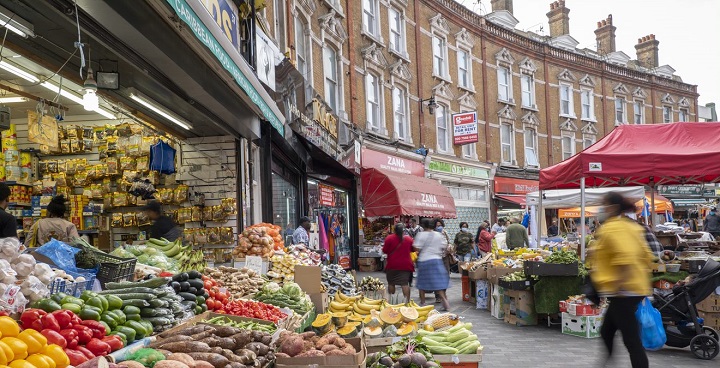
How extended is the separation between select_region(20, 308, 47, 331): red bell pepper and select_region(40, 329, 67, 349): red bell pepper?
139 millimetres

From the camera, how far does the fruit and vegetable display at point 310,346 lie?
15.7 feet

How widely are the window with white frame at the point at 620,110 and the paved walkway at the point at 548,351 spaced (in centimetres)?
Result: 3158

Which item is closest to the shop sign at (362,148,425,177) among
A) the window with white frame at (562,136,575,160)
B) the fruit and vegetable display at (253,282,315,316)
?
the fruit and vegetable display at (253,282,315,316)

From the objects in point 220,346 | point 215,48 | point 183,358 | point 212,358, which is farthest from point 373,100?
point 183,358

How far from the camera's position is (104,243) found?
36.3 ft

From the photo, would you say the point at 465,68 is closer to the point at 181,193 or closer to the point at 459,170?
the point at 459,170

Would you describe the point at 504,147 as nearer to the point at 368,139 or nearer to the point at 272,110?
the point at 368,139

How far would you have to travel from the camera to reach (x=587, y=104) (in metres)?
36.6

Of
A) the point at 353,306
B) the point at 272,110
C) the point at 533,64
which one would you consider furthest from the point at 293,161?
the point at 533,64

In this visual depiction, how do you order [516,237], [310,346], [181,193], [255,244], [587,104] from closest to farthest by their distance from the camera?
[310,346] → [255,244] → [181,193] → [516,237] → [587,104]

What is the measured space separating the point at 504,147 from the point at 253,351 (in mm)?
28356

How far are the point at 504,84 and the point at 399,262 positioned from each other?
21.5 meters

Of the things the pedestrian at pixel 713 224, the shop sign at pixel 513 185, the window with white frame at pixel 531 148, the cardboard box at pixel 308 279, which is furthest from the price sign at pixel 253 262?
the window with white frame at pixel 531 148

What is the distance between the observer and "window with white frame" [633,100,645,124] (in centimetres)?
3966
